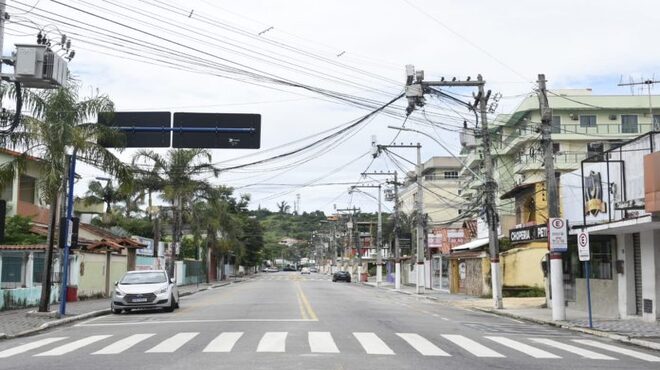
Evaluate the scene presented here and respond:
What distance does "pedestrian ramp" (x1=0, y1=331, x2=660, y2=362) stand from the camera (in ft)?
43.0

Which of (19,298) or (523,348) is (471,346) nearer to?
(523,348)

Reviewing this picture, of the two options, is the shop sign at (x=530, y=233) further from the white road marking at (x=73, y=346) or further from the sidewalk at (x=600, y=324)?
the white road marking at (x=73, y=346)

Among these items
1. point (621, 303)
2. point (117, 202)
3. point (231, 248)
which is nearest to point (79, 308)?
point (621, 303)

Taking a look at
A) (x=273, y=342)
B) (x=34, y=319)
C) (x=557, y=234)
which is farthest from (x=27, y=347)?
(x=557, y=234)

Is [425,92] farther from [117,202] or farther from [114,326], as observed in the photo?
[117,202]

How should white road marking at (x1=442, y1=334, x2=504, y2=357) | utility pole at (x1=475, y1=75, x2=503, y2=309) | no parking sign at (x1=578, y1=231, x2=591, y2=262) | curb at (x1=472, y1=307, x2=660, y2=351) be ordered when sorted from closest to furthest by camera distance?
white road marking at (x1=442, y1=334, x2=504, y2=357) < curb at (x1=472, y1=307, x2=660, y2=351) < no parking sign at (x1=578, y1=231, x2=591, y2=262) < utility pole at (x1=475, y1=75, x2=503, y2=309)

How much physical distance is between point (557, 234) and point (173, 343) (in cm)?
1320

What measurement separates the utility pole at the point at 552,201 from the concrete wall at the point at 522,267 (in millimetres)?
16310

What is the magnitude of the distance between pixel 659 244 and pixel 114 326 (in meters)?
15.8

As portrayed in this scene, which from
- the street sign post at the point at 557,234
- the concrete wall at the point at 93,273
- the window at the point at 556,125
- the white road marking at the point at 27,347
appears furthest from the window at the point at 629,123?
the white road marking at the point at 27,347

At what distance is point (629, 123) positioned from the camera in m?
61.6

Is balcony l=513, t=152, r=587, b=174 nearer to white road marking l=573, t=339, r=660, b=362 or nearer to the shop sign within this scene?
the shop sign

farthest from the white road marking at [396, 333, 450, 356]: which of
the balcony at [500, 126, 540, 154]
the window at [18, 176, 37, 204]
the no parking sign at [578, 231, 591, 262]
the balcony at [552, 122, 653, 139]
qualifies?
the balcony at [552, 122, 653, 139]

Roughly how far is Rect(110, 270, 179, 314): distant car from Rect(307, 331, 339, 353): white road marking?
374 inches
